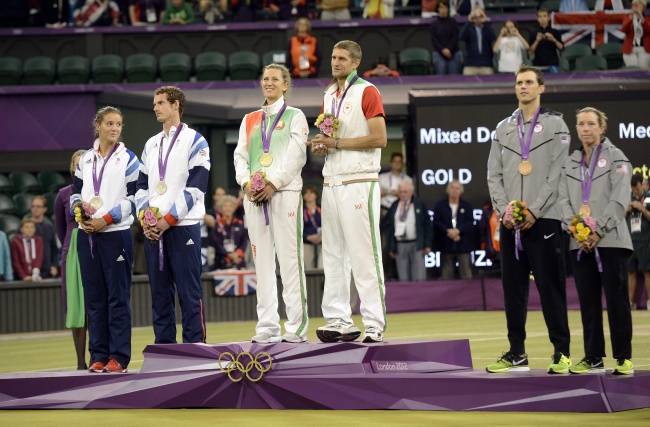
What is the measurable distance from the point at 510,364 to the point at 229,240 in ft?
33.7

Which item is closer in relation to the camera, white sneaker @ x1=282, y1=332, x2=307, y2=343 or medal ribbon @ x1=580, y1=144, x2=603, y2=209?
medal ribbon @ x1=580, y1=144, x2=603, y2=209

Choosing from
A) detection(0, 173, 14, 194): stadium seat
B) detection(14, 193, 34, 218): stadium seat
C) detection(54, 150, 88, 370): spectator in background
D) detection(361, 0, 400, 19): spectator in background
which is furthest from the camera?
detection(361, 0, 400, 19): spectator in background

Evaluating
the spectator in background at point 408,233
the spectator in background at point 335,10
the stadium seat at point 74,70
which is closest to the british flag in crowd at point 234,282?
the spectator in background at point 408,233

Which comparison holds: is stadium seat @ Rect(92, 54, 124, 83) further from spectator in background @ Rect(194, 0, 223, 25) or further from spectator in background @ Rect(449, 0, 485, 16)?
spectator in background @ Rect(449, 0, 485, 16)

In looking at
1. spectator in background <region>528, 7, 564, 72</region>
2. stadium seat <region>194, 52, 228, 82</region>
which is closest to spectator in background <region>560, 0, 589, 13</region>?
spectator in background <region>528, 7, 564, 72</region>

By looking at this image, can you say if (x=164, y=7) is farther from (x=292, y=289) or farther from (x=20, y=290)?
(x=292, y=289)

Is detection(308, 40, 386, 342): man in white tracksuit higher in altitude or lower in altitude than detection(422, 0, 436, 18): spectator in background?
lower

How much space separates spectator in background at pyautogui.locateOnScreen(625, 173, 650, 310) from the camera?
17031mm

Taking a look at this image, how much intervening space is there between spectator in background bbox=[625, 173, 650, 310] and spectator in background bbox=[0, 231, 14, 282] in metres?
9.46

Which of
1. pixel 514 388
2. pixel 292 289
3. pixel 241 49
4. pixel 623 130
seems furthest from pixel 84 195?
pixel 241 49

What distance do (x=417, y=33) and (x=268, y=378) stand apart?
1572 cm

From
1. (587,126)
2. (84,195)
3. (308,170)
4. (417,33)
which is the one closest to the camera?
(587,126)

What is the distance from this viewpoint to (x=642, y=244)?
17.5 m

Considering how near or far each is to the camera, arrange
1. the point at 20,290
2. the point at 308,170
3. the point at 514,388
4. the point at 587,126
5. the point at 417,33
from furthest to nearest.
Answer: the point at 417,33 → the point at 308,170 → the point at 20,290 → the point at 587,126 → the point at 514,388
